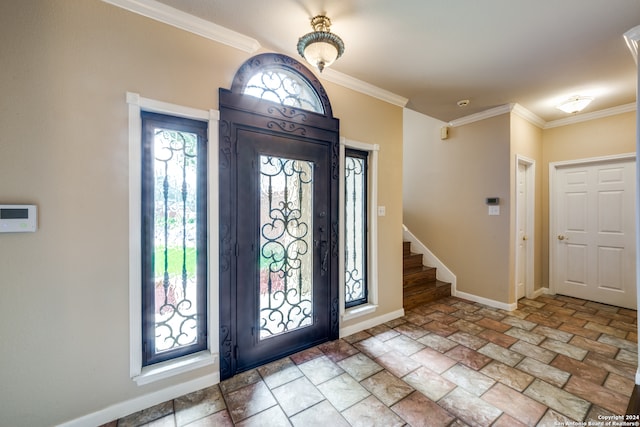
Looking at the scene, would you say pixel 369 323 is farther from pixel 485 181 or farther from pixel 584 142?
→ pixel 584 142

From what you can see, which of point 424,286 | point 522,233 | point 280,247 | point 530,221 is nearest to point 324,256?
point 280,247

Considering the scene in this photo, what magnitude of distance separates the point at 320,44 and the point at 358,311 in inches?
96.8

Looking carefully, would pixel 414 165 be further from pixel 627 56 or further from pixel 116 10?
pixel 116 10

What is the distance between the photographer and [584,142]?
3713 millimetres

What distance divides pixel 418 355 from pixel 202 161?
2.46 m

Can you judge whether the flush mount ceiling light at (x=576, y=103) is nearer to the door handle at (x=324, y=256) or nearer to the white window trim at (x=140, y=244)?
the door handle at (x=324, y=256)

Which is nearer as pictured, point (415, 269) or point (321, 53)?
point (321, 53)

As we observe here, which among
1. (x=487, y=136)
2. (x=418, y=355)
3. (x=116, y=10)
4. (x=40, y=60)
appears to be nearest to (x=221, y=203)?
(x=40, y=60)

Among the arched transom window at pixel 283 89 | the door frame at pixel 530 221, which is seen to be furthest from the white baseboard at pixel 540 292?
the arched transom window at pixel 283 89

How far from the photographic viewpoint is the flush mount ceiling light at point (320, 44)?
1.77 metres

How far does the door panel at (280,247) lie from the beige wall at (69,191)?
0.65 m

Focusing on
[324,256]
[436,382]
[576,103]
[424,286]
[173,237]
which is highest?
[576,103]

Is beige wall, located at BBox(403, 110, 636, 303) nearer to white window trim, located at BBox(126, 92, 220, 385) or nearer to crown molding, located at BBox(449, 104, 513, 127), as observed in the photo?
crown molding, located at BBox(449, 104, 513, 127)

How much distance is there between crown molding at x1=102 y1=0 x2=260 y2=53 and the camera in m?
1.68
